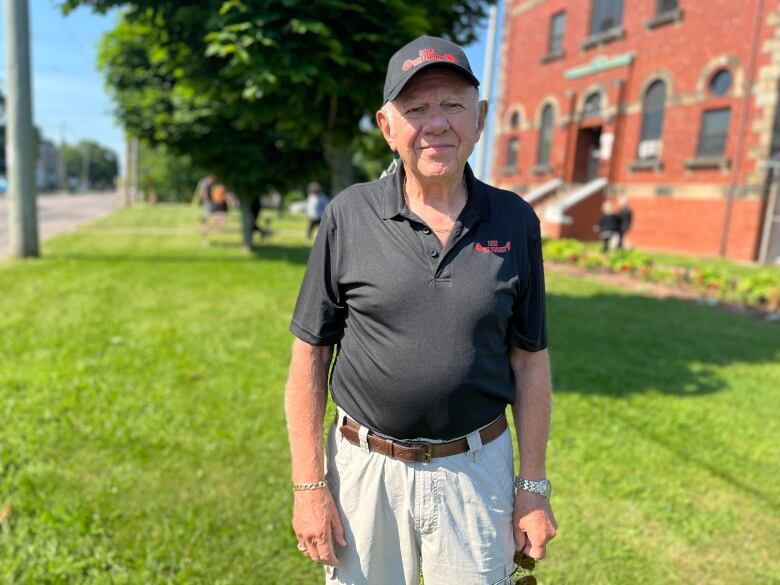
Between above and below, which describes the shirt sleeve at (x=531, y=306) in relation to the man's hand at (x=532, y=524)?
above

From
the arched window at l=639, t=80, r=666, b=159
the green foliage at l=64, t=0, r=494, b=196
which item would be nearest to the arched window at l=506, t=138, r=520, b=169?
the arched window at l=639, t=80, r=666, b=159

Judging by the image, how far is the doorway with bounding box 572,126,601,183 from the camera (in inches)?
898

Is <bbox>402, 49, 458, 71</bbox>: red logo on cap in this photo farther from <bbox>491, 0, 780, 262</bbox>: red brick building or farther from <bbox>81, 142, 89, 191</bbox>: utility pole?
<bbox>81, 142, 89, 191</bbox>: utility pole

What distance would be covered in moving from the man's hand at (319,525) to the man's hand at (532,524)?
1.85 ft

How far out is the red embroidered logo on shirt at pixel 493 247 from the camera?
1.67 meters

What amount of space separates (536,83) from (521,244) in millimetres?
25228

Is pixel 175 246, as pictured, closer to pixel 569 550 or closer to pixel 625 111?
pixel 569 550

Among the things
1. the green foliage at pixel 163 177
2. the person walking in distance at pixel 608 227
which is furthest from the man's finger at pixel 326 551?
the green foliage at pixel 163 177

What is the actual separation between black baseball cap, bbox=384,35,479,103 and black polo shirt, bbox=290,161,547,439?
287mm

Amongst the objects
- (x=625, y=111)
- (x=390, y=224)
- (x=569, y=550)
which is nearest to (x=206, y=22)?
(x=390, y=224)

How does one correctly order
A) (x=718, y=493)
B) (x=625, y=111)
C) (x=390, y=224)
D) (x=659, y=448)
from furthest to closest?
(x=625, y=111), (x=659, y=448), (x=718, y=493), (x=390, y=224)

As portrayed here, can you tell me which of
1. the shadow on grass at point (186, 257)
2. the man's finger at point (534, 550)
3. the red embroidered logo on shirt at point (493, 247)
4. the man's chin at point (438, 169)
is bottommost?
the shadow on grass at point (186, 257)

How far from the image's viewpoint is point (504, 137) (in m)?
27.0

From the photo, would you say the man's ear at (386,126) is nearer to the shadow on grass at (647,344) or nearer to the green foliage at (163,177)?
the shadow on grass at (647,344)
